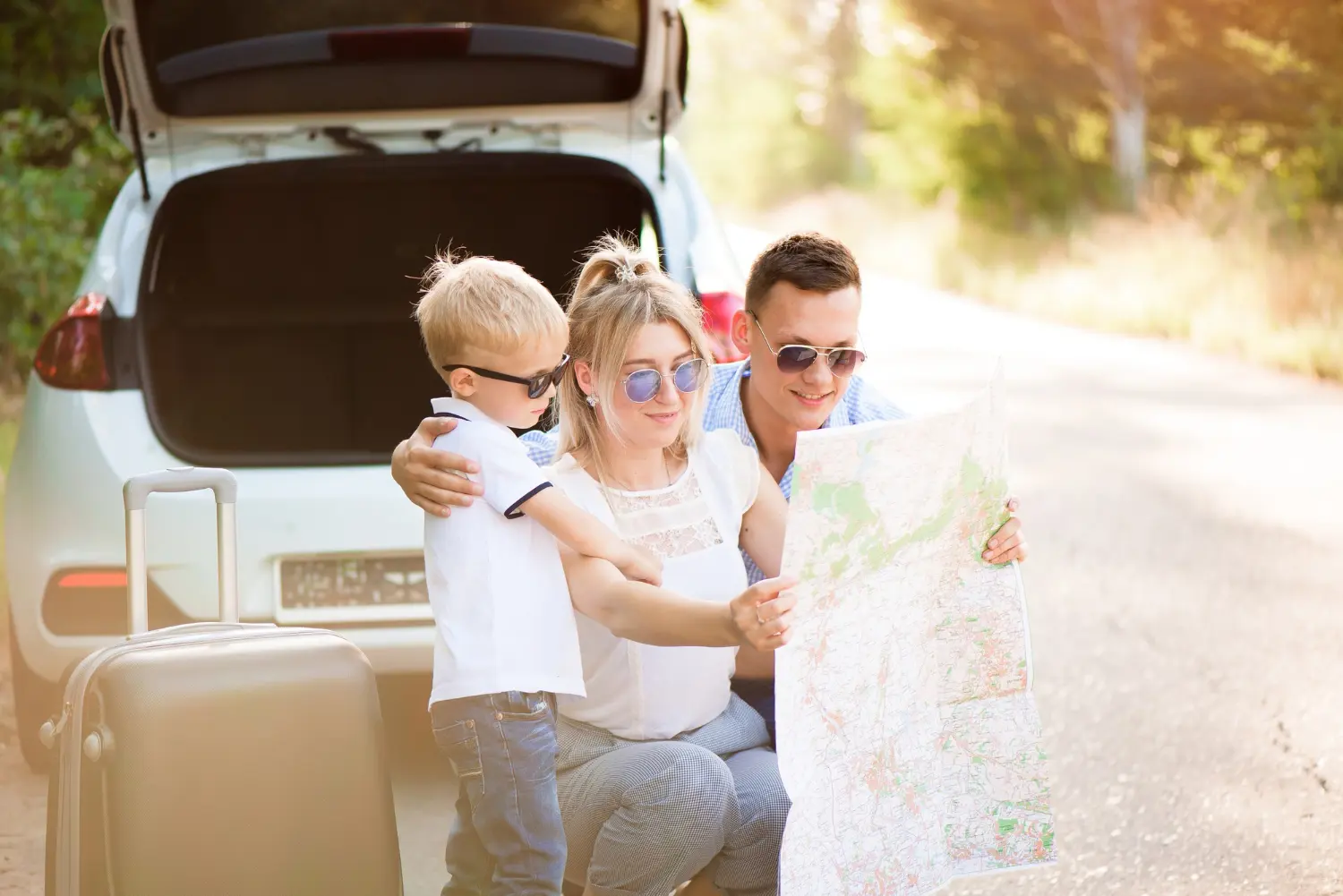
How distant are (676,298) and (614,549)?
440 mm

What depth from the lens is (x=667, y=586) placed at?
2.69 metres

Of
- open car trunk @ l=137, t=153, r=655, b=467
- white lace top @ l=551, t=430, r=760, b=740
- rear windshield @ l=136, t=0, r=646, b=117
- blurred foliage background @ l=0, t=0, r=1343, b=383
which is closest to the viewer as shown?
white lace top @ l=551, t=430, r=760, b=740

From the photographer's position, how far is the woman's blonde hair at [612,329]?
2.68 m

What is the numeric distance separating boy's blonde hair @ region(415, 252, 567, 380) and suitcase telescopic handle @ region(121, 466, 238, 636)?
453 mm

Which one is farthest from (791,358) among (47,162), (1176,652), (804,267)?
(47,162)

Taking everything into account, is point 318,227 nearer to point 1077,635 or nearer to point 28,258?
point 1077,635

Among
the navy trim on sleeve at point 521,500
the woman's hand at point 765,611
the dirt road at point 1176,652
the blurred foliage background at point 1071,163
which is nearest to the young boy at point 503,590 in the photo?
the navy trim on sleeve at point 521,500

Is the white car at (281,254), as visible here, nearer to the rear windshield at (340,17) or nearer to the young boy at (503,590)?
the rear windshield at (340,17)

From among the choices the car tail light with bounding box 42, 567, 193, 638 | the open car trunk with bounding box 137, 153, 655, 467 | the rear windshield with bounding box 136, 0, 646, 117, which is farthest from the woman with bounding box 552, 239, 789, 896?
the open car trunk with bounding box 137, 153, 655, 467

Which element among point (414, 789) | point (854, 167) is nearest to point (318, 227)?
point (414, 789)

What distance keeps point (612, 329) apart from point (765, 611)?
1.88 ft

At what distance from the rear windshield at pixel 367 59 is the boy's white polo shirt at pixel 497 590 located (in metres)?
2.04

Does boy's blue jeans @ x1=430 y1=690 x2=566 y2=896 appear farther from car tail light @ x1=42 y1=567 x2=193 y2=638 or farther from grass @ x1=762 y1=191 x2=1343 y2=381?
grass @ x1=762 y1=191 x2=1343 y2=381

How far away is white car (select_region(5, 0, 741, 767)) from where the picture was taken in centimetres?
391
